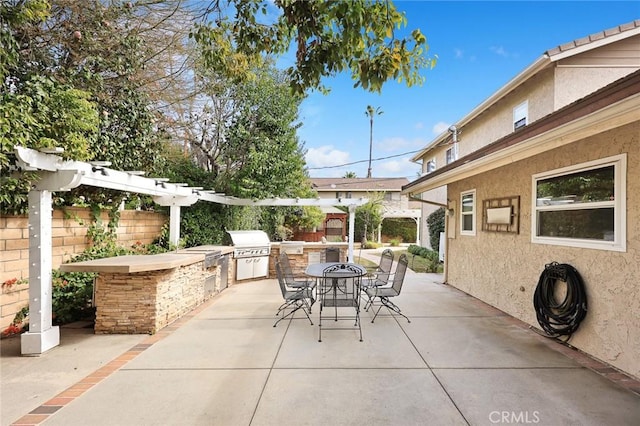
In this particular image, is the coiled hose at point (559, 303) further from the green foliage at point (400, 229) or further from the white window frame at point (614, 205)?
the green foliage at point (400, 229)

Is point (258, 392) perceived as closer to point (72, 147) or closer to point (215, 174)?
point (72, 147)

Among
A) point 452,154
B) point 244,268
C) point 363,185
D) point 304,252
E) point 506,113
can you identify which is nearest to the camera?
point 244,268

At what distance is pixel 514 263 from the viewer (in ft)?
19.5

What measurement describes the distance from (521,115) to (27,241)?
1162cm

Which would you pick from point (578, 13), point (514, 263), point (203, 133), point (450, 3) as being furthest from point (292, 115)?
point (578, 13)

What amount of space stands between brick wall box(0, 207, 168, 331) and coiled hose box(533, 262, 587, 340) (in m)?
7.61

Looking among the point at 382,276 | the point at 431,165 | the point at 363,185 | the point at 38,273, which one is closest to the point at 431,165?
the point at 431,165

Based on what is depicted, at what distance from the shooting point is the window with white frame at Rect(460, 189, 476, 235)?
25.4 feet

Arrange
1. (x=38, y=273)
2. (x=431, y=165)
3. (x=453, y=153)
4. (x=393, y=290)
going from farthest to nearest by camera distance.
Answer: (x=431, y=165) → (x=453, y=153) → (x=393, y=290) → (x=38, y=273)

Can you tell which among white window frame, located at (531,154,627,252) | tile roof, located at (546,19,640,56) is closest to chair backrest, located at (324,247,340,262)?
white window frame, located at (531,154,627,252)

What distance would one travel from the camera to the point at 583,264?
434 centimetres

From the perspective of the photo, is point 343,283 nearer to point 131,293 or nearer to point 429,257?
point 131,293

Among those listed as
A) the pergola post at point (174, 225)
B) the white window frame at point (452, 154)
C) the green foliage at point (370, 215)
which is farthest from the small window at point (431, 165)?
the pergola post at point (174, 225)

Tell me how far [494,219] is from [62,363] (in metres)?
7.33
